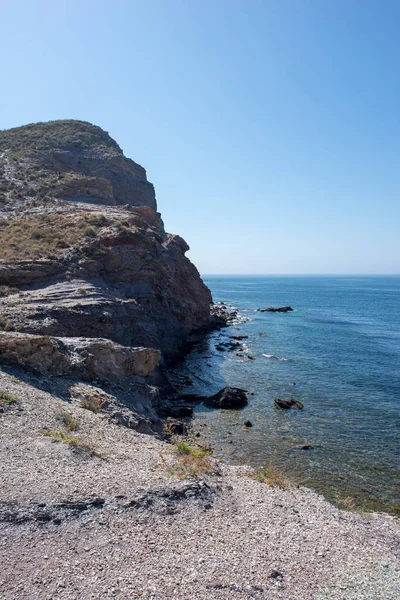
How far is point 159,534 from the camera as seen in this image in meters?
9.52

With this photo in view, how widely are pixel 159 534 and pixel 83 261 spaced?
25.3 m

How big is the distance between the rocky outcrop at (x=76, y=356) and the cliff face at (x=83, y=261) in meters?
3.74

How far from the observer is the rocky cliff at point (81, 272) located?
21.6m

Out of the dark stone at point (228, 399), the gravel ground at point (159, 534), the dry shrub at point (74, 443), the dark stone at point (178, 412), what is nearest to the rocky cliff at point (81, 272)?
the dark stone at point (178, 412)

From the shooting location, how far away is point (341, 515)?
12930 millimetres

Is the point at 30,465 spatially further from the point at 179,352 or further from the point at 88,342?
the point at 179,352

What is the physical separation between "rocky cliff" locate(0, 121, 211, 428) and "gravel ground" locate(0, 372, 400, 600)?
7.33m

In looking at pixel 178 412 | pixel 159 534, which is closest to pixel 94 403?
pixel 159 534

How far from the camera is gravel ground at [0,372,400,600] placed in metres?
7.91

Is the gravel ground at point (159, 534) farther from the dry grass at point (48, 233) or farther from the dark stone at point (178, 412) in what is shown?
the dry grass at point (48, 233)

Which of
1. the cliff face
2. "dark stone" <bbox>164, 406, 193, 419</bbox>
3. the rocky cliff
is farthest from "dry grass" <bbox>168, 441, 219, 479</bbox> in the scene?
the cliff face

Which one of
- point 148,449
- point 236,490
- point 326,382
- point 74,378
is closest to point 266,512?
point 236,490

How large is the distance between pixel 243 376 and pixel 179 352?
9258mm

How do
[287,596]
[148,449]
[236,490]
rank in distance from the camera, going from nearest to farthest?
[287,596]
[236,490]
[148,449]
